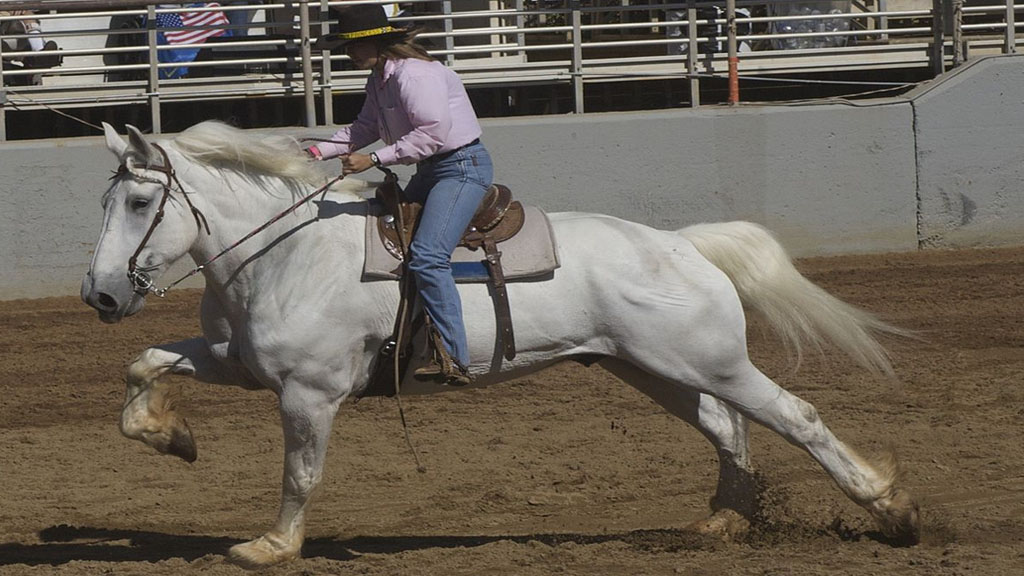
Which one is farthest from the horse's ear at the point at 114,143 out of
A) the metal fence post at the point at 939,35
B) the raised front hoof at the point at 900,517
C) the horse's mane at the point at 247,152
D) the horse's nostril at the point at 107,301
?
the metal fence post at the point at 939,35

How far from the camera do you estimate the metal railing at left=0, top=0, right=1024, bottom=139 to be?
40.3 ft

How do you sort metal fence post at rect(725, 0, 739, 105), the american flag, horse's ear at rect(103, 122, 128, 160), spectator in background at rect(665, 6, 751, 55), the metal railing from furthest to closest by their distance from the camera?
the american flag
spectator in background at rect(665, 6, 751, 55)
metal fence post at rect(725, 0, 739, 105)
the metal railing
horse's ear at rect(103, 122, 128, 160)

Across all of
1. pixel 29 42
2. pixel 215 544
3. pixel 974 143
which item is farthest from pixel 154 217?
pixel 29 42

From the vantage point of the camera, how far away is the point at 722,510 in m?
6.14

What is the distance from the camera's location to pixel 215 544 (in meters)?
6.22

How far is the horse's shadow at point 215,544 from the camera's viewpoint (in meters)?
5.99

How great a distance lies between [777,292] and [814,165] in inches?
268

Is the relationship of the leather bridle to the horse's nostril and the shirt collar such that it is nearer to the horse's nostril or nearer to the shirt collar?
the horse's nostril

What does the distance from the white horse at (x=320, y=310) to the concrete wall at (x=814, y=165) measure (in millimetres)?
6475

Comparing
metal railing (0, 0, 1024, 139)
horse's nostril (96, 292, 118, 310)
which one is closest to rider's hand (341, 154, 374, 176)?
horse's nostril (96, 292, 118, 310)

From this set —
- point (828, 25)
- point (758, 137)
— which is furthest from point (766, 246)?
point (828, 25)

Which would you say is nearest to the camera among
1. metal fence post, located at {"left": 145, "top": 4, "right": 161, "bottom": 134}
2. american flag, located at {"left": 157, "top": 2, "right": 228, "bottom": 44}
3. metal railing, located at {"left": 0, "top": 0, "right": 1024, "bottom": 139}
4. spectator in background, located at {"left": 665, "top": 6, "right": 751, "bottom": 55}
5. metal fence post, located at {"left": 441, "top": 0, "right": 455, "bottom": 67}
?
metal fence post, located at {"left": 145, "top": 4, "right": 161, "bottom": 134}

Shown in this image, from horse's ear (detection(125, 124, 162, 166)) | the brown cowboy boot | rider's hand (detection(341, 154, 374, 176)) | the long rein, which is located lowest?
the brown cowboy boot

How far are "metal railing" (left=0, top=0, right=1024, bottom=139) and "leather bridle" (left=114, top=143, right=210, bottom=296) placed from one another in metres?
6.18
